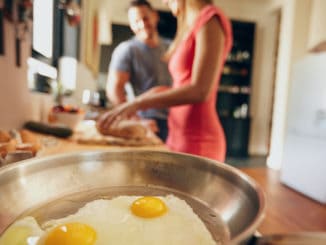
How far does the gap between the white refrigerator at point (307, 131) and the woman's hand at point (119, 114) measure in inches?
86.2

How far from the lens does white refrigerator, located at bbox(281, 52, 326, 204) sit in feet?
7.85

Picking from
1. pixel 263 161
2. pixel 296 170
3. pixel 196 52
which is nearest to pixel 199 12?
pixel 196 52

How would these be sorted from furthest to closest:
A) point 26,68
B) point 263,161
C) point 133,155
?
point 263,161, point 26,68, point 133,155

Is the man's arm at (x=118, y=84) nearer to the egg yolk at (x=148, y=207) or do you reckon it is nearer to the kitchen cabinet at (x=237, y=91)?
the egg yolk at (x=148, y=207)

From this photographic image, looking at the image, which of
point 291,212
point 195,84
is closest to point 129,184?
point 195,84

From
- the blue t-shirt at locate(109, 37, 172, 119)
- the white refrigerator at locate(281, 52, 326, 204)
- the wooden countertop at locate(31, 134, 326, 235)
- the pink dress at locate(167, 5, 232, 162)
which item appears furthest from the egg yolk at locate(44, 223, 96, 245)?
the white refrigerator at locate(281, 52, 326, 204)

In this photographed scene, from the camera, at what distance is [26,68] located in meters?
1.15

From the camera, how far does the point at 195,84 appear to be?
80cm

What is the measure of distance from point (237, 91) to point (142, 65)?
10.5 feet

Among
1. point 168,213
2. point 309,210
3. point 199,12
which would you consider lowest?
point 309,210

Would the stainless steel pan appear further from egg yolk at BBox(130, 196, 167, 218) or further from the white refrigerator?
the white refrigerator

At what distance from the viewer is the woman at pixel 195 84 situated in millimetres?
792

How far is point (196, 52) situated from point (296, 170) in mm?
2396

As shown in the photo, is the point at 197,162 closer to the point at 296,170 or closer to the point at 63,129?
the point at 63,129
